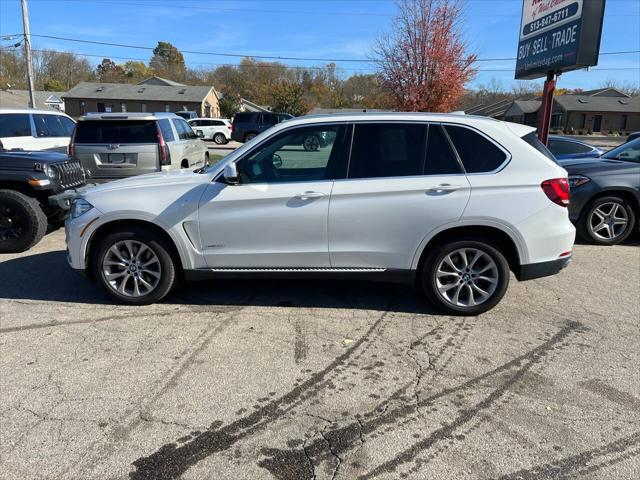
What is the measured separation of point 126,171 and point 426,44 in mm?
21359

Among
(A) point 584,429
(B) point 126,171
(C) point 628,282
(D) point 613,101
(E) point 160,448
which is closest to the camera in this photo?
(E) point 160,448

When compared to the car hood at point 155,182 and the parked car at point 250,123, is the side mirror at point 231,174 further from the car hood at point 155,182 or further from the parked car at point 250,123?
the parked car at point 250,123

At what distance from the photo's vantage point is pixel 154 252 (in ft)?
15.1

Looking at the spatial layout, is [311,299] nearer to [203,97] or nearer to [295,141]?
[295,141]

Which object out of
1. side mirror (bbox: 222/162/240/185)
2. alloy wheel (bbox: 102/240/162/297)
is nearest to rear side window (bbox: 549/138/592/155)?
side mirror (bbox: 222/162/240/185)

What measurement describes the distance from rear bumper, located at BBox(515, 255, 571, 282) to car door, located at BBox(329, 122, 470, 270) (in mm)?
817

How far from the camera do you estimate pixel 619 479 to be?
2504mm

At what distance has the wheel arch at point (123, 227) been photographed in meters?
4.58

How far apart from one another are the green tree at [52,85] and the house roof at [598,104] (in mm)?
79926

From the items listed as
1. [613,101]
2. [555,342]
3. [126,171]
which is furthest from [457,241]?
[613,101]

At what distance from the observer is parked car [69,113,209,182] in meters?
A: 8.48

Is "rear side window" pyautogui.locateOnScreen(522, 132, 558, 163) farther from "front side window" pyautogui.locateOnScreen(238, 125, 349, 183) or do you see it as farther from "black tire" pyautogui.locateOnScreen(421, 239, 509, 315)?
"front side window" pyautogui.locateOnScreen(238, 125, 349, 183)

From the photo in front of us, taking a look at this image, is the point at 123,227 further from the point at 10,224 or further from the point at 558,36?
the point at 558,36

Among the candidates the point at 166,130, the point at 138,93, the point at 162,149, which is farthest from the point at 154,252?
the point at 138,93
